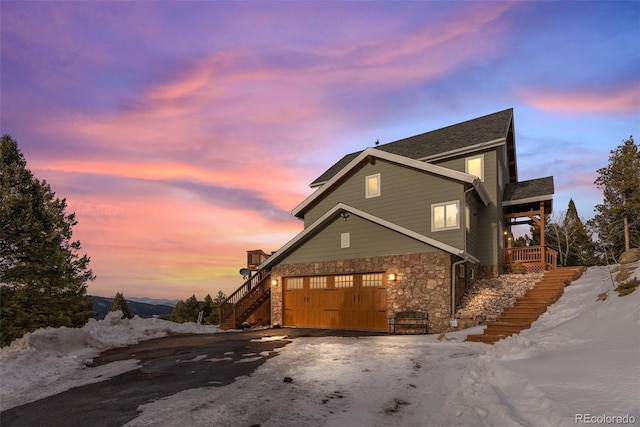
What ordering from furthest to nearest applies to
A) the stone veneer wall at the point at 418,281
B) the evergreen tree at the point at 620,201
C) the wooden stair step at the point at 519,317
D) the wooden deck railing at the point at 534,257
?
the evergreen tree at the point at 620,201
the wooden deck railing at the point at 534,257
the stone veneer wall at the point at 418,281
the wooden stair step at the point at 519,317

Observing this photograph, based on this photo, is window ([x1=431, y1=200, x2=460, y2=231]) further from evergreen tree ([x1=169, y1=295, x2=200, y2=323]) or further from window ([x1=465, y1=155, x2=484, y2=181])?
evergreen tree ([x1=169, y1=295, x2=200, y2=323])

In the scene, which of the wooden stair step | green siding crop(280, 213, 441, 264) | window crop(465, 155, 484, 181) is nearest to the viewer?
the wooden stair step

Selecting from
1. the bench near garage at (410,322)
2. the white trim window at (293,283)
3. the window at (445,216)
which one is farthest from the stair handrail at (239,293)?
the window at (445,216)

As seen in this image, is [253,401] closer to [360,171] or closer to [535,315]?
[535,315]

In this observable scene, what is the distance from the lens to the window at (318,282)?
18859 millimetres

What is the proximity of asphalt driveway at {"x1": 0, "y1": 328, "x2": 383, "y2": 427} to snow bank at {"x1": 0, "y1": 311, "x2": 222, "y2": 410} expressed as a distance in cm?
55

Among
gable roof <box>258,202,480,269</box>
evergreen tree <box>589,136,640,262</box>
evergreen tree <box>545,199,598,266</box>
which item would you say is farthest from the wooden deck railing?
evergreen tree <box>545,199,598,266</box>

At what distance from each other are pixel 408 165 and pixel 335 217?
14.5 ft

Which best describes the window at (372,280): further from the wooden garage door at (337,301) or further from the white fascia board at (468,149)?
the white fascia board at (468,149)

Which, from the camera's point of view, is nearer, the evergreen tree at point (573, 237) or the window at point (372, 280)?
the window at point (372, 280)

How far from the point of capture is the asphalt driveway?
604cm

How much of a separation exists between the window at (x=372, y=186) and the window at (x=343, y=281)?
15.2ft

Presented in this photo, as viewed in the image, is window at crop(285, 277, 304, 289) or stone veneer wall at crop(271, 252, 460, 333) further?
window at crop(285, 277, 304, 289)

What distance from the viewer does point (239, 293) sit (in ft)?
69.5
